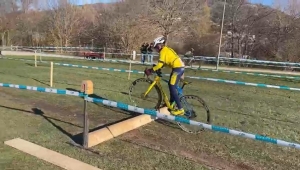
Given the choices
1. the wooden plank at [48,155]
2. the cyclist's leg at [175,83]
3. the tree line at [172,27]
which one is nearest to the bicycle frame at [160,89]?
the cyclist's leg at [175,83]

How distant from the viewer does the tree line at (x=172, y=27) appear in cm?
3600

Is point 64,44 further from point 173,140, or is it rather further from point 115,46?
point 173,140

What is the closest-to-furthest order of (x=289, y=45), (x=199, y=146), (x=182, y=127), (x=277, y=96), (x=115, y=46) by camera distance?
(x=199, y=146)
(x=182, y=127)
(x=277, y=96)
(x=289, y=45)
(x=115, y=46)

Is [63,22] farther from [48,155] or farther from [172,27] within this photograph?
[48,155]

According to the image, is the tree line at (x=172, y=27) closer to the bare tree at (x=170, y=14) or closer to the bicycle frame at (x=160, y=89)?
the bare tree at (x=170, y=14)

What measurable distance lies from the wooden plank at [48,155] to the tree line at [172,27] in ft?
Result: 99.4

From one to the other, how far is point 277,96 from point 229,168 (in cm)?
798

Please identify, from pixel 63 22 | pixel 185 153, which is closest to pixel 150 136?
pixel 185 153


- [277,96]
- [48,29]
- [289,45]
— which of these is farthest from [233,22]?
[277,96]

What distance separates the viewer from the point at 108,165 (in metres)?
4.80

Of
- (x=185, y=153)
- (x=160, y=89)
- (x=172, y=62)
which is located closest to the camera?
(x=185, y=153)

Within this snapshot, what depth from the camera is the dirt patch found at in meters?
5.00

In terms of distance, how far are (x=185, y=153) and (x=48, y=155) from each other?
2.27 m

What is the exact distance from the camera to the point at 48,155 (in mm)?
5027
